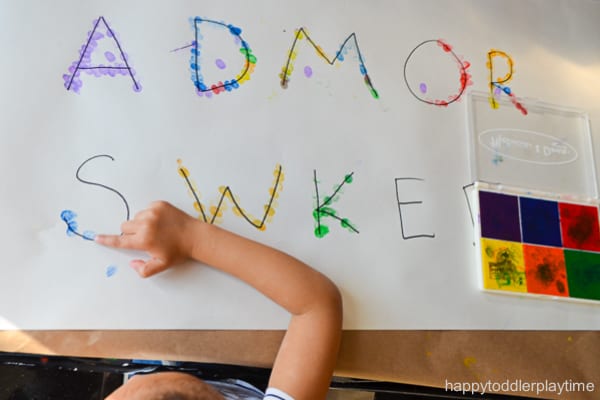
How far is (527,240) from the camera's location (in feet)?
2.29

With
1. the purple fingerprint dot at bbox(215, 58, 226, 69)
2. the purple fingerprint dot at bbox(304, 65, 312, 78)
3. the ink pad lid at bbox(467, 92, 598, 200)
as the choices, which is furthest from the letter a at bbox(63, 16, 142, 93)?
the ink pad lid at bbox(467, 92, 598, 200)

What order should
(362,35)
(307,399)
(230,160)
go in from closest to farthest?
(307,399)
(230,160)
(362,35)

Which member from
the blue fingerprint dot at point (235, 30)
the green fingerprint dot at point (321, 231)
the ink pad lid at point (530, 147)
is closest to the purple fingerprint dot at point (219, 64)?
the blue fingerprint dot at point (235, 30)

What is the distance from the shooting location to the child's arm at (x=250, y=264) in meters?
0.55

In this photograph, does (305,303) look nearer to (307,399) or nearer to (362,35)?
(307,399)

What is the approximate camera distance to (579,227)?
726 mm

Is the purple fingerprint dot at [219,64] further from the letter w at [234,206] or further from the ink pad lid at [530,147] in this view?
the ink pad lid at [530,147]

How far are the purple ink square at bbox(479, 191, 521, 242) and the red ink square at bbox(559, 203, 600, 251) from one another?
84 mm

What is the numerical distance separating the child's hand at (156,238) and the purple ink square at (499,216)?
43 cm

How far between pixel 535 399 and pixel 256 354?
410mm

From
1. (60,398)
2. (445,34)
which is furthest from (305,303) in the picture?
(445,34)

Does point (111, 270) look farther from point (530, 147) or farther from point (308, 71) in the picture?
point (530, 147)

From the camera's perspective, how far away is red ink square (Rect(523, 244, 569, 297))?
2.24ft

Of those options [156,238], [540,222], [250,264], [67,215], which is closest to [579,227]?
[540,222]
